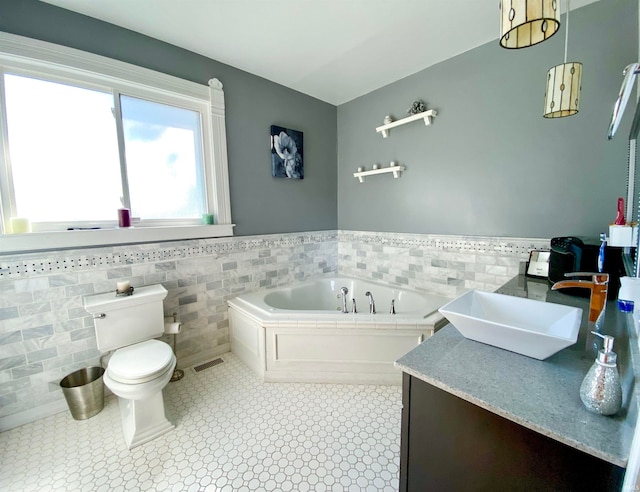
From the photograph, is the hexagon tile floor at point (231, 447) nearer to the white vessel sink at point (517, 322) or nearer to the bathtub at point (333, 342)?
the bathtub at point (333, 342)

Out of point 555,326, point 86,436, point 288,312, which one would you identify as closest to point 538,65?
point 555,326

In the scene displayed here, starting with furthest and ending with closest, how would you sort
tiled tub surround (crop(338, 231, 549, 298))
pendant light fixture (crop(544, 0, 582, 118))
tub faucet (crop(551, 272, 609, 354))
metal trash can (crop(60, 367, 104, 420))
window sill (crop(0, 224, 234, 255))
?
tiled tub surround (crop(338, 231, 549, 298)), metal trash can (crop(60, 367, 104, 420)), window sill (crop(0, 224, 234, 255)), pendant light fixture (crop(544, 0, 582, 118)), tub faucet (crop(551, 272, 609, 354))

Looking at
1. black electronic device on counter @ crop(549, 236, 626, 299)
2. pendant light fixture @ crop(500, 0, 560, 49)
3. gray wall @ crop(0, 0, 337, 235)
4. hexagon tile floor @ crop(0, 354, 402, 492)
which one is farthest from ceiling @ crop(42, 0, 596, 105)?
hexagon tile floor @ crop(0, 354, 402, 492)

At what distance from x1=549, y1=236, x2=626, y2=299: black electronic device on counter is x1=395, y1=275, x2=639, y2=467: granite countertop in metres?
0.44

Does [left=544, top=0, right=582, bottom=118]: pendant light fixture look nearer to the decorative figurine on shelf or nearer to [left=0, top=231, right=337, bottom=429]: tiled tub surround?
the decorative figurine on shelf

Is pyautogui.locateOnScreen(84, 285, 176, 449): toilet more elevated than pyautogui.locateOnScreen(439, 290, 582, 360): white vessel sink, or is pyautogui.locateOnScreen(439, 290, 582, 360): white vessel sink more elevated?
pyautogui.locateOnScreen(439, 290, 582, 360): white vessel sink

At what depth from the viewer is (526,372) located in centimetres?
85

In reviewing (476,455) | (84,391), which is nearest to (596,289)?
(476,455)

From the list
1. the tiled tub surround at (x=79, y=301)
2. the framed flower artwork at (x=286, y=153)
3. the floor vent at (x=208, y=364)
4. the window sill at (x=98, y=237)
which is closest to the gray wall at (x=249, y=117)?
the framed flower artwork at (x=286, y=153)

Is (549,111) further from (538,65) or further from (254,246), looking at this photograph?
(254,246)

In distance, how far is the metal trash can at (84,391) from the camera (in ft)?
Answer: 5.62

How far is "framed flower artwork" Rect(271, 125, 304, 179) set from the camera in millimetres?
2738

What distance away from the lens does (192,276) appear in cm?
230

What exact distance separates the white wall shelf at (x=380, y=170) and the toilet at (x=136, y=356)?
7.24 ft
